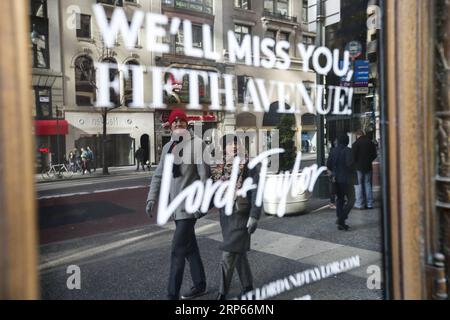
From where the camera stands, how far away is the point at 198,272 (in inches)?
103

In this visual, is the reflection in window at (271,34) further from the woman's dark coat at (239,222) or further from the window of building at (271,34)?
the woman's dark coat at (239,222)

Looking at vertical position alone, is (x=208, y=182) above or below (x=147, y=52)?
below

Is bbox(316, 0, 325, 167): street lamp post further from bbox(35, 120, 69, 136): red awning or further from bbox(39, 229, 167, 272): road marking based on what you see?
bbox(35, 120, 69, 136): red awning

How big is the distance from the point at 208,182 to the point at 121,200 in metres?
0.57

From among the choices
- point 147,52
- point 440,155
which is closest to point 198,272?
point 147,52

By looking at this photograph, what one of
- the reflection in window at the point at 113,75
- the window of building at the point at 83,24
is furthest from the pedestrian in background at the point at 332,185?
the window of building at the point at 83,24

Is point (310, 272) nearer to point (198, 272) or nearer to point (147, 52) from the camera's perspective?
point (198, 272)

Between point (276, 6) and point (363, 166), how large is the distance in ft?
5.65

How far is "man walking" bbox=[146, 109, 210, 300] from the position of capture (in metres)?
2.31

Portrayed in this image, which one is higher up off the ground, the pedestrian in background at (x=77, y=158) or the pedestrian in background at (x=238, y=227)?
the pedestrian in background at (x=77, y=158)

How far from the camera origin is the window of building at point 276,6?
2.83 meters

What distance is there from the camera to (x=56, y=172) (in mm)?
1887

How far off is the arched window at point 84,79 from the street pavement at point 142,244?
1.46ft

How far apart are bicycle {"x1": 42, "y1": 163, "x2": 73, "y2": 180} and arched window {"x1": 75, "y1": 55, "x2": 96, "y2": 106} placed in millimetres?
335
